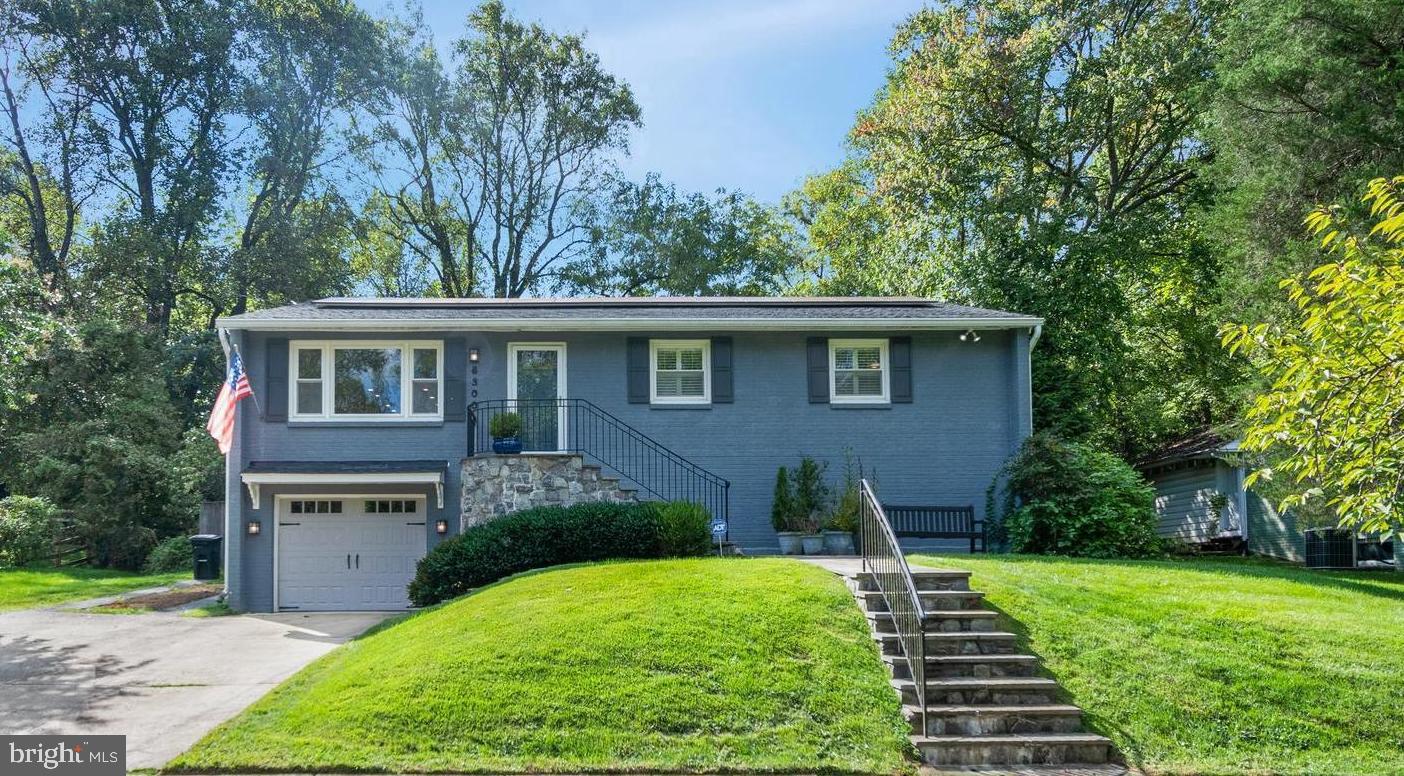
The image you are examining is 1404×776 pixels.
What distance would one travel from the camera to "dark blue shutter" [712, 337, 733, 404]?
52.6ft

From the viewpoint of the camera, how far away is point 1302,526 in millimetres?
15945

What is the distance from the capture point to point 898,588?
8797 millimetres

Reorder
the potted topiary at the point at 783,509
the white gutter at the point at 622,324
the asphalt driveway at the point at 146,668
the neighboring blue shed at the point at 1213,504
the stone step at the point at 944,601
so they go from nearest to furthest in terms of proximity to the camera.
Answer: the asphalt driveway at the point at 146,668
the stone step at the point at 944,601
the potted topiary at the point at 783,509
the white gutter at the point at 622,324
the neighboring blue shed at the point at 1213,504

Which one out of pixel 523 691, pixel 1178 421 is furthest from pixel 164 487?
pixel 1178 421

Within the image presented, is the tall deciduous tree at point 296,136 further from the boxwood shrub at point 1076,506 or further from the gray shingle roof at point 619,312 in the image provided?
the boxwood shrub at point 1076,506

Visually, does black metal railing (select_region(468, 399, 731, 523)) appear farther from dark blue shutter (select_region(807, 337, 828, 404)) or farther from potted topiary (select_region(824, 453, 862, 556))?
dark blue shutter (select_region(807, 337, 828, 404))

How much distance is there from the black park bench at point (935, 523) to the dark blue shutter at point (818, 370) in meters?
2.05

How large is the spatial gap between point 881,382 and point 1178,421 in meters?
15.7

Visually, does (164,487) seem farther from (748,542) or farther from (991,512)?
(991,512)

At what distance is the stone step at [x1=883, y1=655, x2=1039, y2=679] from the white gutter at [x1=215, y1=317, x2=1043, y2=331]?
7.93m

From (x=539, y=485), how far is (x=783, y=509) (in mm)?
3806

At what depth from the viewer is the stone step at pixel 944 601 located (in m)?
9.40

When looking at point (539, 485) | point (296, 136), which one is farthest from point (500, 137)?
point (539, 485)
